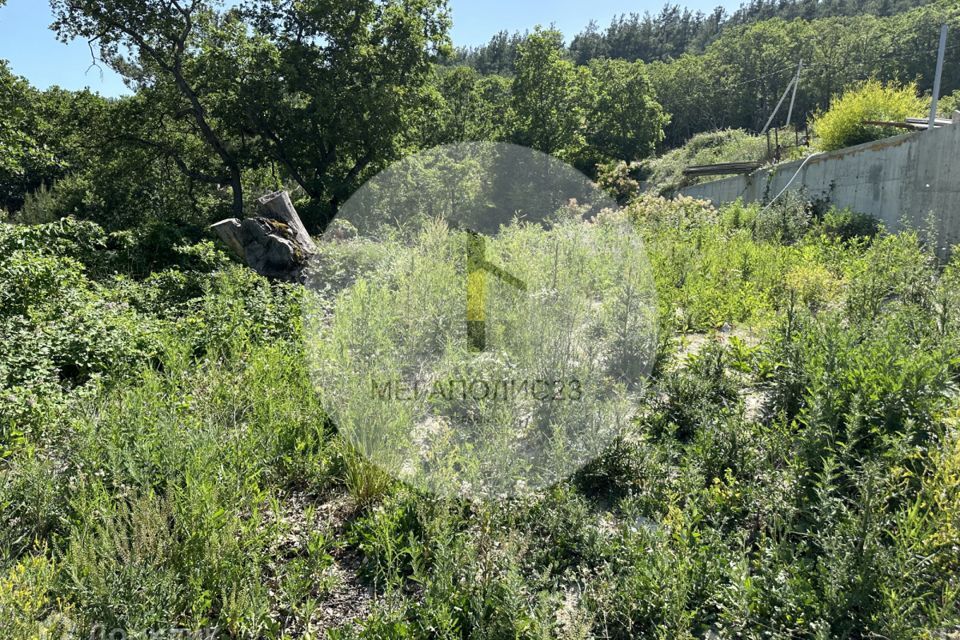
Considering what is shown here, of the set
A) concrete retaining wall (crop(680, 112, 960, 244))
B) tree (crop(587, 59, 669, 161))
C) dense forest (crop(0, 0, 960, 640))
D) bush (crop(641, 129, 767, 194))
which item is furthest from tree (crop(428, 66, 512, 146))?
dense forest (crop(0, 0, 960, 640))

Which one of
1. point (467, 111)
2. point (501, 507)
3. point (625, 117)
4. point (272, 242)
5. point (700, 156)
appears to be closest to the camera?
point (501, 507)

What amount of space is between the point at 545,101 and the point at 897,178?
1597 cm

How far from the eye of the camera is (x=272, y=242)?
7734 mm

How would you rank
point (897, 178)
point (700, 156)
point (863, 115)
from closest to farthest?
point (897, 178) → point (863, 115) → point (700, 156)

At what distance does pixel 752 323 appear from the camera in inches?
188

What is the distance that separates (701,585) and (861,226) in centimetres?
1008

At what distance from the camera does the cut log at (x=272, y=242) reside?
771cm

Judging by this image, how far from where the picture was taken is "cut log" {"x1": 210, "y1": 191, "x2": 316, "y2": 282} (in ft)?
25.3

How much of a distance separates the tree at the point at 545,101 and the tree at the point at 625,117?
5029 mm

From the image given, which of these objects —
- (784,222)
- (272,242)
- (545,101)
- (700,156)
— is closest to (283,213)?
(272,242)

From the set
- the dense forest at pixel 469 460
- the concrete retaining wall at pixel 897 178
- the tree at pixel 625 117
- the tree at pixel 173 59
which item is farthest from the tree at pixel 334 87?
the tree at pixel 625 117

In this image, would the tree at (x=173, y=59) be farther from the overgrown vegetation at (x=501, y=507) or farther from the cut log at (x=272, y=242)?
the overgrown vegetation at (x=501, y=507)

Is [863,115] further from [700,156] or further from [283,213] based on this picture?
[700,156]

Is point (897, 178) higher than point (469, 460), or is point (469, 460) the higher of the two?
point (897, 178)
